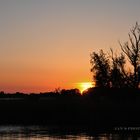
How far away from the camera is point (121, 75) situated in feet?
257

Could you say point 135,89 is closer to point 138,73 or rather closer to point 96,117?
point 138,73

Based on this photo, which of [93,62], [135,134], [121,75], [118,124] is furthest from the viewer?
[93,62]

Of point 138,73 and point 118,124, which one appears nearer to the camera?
point 118,124

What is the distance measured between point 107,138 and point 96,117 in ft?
62.2

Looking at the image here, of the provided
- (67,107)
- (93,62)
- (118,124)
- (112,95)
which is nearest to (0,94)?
(93,62)

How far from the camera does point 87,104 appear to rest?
6906 cm

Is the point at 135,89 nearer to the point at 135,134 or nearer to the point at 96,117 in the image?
the point at 96,117

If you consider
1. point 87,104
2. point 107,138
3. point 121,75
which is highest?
point 121,75

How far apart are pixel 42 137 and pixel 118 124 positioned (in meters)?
16.1

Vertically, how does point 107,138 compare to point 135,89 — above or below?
below

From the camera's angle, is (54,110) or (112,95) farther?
(112,95)

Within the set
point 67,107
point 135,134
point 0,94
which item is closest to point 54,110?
point 67,107

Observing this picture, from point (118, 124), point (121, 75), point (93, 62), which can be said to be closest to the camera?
point (118, 124)

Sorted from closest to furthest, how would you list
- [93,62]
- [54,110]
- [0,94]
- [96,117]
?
[96,117]
[54,110]
[93,62]
[0,94]
